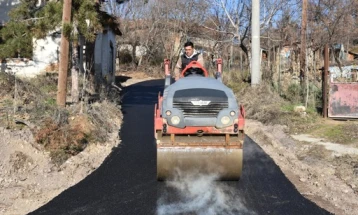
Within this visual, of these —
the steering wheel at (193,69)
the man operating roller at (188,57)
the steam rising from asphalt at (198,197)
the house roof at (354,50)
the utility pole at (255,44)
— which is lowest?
the steam rising from asphalt at (198,197)

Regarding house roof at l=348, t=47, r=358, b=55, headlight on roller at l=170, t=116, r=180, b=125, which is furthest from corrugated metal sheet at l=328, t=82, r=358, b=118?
house roof at l=348, t=47, r=358, b=55

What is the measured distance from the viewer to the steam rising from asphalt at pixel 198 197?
258 inches

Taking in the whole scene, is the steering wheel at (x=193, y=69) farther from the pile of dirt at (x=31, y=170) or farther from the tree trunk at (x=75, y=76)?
the tree trunk at (x=75, y=76)

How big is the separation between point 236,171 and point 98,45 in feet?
67.2

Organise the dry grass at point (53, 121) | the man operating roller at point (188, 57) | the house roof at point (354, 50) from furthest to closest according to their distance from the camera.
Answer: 1. the house roof at point (354, 50)
2. the dry grass at point (53, 121)
3. the man operating roller at point (188, 57)

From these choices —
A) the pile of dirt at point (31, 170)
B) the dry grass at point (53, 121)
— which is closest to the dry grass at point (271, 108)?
the dry grass at point (53, 121)

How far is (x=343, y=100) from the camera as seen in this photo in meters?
14.6

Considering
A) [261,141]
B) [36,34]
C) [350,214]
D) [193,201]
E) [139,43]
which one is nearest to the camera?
[350,214]

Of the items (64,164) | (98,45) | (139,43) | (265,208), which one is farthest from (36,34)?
(139,43)

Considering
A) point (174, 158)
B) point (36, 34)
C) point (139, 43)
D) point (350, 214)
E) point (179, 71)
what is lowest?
point (350, 214)

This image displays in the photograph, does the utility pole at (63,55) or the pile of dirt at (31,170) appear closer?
the pile of dirt at (31,170)

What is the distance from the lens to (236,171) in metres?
7.78

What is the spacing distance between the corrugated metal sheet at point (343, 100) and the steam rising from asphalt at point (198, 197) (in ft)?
25.9

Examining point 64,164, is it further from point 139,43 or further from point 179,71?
point 139,43
